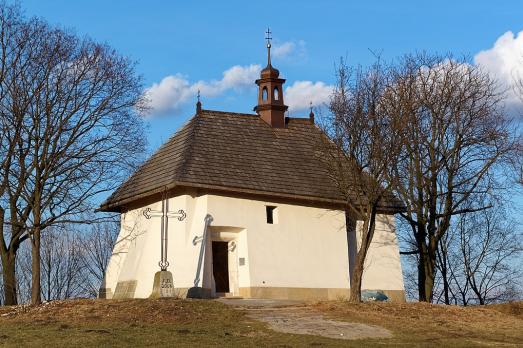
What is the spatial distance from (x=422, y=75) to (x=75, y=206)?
13321 millimetres

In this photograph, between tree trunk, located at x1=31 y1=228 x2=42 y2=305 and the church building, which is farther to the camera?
the church building

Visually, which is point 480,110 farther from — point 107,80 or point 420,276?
point 107,80

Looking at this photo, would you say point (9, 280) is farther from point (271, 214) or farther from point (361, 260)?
point (361, 260)

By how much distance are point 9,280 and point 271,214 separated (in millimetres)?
9310

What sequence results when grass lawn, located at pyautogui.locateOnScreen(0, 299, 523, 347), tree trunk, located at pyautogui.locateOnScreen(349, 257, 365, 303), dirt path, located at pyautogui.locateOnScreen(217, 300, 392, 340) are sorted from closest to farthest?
grass lawn, located at pyautogui.locateOnScreen(0, 299, 523, 347)
dirt path, located at pyautogui.locateOnScreen(217, 300, 392, 340)
tree trunk, located at pyautogui.locateOnScreen(349, 257, 365, 303)

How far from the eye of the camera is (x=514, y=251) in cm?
4066

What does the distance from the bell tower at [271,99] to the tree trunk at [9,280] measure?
11318 millimetres

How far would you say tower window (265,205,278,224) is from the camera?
30.1 m

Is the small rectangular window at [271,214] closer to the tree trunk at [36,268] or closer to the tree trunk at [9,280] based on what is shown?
the tree trunk at [36,268]

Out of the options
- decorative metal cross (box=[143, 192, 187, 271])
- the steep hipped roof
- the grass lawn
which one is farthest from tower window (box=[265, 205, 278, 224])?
the grass lawn

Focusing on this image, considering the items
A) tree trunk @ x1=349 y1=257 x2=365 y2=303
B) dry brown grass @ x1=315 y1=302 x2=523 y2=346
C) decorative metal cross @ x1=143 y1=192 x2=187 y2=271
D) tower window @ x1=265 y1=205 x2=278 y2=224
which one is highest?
tower window @ x1=265 y1=205 x2=278 y2=224

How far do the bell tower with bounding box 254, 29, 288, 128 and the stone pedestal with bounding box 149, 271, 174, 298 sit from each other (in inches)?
412

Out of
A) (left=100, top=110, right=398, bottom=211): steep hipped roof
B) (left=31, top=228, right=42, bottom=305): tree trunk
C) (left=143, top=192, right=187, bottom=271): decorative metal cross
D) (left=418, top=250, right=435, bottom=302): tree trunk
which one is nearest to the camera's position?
(left=143, top=192, right=187, bottom=271): decorative metal cross

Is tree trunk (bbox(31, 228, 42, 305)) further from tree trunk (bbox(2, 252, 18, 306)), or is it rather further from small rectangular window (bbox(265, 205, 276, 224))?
small rectangular window (bbox(265, 205, 276, 224))
